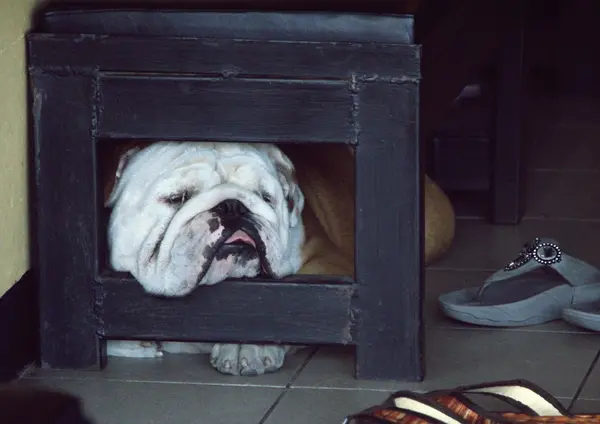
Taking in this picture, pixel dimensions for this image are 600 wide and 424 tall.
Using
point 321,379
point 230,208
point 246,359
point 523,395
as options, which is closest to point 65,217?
point 230,208

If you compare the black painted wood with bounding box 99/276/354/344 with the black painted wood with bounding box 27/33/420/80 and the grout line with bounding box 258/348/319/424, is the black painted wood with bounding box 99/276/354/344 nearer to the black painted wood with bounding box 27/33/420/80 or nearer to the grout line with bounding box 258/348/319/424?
the grout line with bounding box 258/348/319/424

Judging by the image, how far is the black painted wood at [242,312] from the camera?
2.40m

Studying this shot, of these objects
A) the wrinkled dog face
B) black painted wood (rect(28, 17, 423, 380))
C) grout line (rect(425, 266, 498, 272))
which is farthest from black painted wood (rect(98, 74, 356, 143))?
grout line (rect(425, 266, 498, 272))

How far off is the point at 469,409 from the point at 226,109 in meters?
0.69

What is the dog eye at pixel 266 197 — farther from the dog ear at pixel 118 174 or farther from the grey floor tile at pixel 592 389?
the grey floor tile at pixel 592 389

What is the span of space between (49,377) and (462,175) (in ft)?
5.20

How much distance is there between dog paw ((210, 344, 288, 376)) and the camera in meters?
2.44

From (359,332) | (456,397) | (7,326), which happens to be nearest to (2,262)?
(7,326)

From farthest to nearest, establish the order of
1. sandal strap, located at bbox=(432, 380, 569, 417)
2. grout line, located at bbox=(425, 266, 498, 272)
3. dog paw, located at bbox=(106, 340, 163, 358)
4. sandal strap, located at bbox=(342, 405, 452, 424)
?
1. grout line, located at bbox=(425, 266, 498, 272)
2. dog paw, located at bbox=(106, 340, 163, 358)
3. sandal strap, located at bbox=(432, 380, 569, 417)
4. sandal strap, located at bbox=(342, 405, 452, 424)

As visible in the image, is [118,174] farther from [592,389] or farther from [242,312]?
[592,389]

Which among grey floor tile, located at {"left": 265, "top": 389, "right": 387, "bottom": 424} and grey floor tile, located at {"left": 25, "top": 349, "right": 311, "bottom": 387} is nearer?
grey floor tile, located at {"left": 265, "top": 389, "right": 387, "bottom": 424}

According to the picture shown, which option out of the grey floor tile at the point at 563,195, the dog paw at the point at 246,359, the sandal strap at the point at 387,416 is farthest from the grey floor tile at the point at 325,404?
the grey floor tile at the point at 563,195

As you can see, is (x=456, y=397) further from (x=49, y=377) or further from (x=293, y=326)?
(x=49, y=377)

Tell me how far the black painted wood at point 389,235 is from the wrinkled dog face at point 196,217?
0.18m
